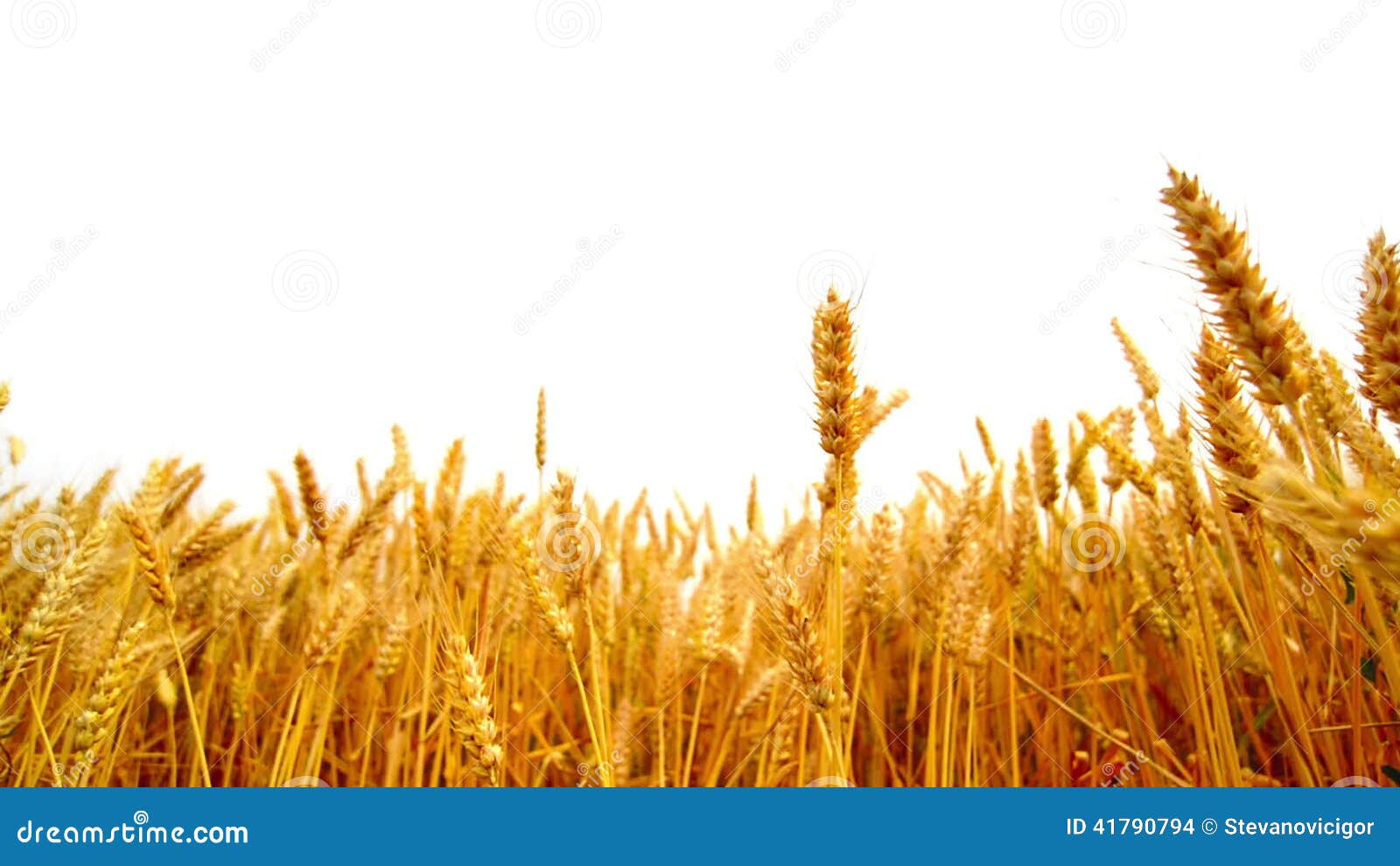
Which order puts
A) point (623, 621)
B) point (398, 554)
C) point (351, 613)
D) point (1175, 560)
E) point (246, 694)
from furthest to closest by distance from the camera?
point (398, 554) < point (623, 621) < point (246, 694) < point (351, 613) < point (1175, 560)

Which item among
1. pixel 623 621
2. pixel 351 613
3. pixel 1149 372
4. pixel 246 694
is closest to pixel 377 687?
pixel 246 694

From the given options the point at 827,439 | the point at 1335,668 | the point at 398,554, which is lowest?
the point at 1335,668

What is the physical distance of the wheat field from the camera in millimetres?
1377

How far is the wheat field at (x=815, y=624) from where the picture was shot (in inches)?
54.2

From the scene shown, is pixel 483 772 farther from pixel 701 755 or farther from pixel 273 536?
pixel 273 536

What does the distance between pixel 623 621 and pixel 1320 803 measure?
1.77m

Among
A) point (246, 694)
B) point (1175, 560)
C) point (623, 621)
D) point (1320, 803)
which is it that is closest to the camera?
point (1320, 803)

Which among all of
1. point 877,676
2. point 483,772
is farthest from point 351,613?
point 877,676

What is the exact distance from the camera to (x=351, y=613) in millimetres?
1878

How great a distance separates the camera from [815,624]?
4.76 ft

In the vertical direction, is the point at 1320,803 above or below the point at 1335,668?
below

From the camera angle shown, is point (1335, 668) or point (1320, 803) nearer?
point (1320, 803)

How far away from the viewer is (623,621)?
2.65 metres

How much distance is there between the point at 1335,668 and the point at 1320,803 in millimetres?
338
